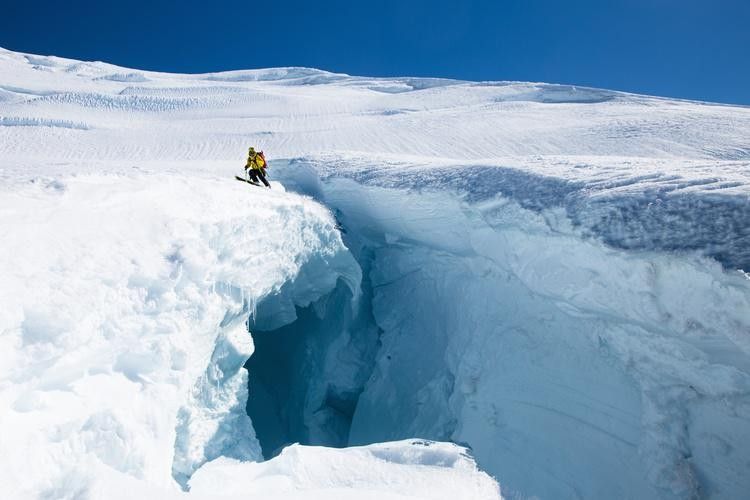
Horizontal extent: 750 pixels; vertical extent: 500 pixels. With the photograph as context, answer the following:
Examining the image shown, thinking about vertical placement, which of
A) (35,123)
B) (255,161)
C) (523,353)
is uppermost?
(35,123)

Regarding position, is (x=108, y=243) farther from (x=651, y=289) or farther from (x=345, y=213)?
(x=345, y=213)

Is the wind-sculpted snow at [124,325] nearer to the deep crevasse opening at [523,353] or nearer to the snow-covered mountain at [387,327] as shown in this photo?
the snow-covered mountain at [387,327]

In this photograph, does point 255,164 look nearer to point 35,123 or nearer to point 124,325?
point 124,325

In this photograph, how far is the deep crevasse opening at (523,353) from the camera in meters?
3.61

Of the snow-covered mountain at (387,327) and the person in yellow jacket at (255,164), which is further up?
the person in yellow jacket at (255,164)

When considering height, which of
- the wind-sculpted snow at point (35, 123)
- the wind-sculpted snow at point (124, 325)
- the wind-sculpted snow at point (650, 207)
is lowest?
the wind-sculpted snow at point (124, 325)

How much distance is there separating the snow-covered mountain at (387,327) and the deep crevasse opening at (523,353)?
0.02 m

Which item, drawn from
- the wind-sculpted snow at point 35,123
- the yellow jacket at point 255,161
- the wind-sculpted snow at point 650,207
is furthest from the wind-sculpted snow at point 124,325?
the wind-sculpted snow at point 35,123

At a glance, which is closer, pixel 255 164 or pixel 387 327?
pixel 255 164

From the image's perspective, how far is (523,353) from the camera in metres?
5.12

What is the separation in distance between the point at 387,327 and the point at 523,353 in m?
2.11

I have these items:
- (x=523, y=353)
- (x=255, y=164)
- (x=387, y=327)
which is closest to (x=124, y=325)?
(x=255, y=164)

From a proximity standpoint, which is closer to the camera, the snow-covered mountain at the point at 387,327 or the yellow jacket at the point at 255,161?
the snow-covered mountain at the point at 387,327

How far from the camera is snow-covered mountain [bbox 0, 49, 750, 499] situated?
2629 millimetres
